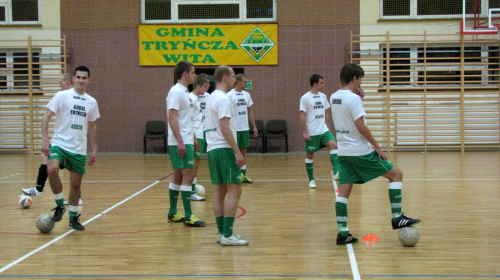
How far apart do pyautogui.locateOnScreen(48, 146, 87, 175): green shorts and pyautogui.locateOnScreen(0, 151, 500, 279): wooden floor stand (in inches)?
26.0

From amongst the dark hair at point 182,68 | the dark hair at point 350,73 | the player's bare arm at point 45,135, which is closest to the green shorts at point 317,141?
the dark hair at point 182,68

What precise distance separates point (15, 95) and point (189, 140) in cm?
1225

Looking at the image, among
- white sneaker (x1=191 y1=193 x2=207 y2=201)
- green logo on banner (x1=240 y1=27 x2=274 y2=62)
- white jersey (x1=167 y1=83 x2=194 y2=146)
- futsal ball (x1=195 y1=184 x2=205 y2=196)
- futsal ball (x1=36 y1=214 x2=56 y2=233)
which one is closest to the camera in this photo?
futsal ball (x1=36 y1=214 x2=56 y2=233)

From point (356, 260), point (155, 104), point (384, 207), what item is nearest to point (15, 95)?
point (155, 104)

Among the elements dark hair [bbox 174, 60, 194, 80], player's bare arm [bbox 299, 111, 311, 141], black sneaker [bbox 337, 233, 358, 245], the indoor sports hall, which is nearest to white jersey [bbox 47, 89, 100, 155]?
dark hair [bbox 174, 60, 194, 80]

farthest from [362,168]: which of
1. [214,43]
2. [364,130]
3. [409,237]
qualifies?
[214,43]

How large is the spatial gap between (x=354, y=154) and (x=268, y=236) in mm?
1219

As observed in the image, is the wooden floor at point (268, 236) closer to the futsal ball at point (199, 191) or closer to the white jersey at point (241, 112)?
the futsal ball at point (199, 191)

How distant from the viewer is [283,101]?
677 inches

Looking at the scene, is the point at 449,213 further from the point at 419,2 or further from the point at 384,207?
the point at 419,2

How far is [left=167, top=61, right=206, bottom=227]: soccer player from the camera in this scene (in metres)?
6.39

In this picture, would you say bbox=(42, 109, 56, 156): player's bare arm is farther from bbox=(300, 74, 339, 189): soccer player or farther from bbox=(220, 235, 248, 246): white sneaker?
bbox=(300, 74, 339, 189): soccer player

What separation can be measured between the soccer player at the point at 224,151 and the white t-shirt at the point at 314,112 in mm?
4058

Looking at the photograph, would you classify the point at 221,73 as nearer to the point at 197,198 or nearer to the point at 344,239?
the point at 344,239
